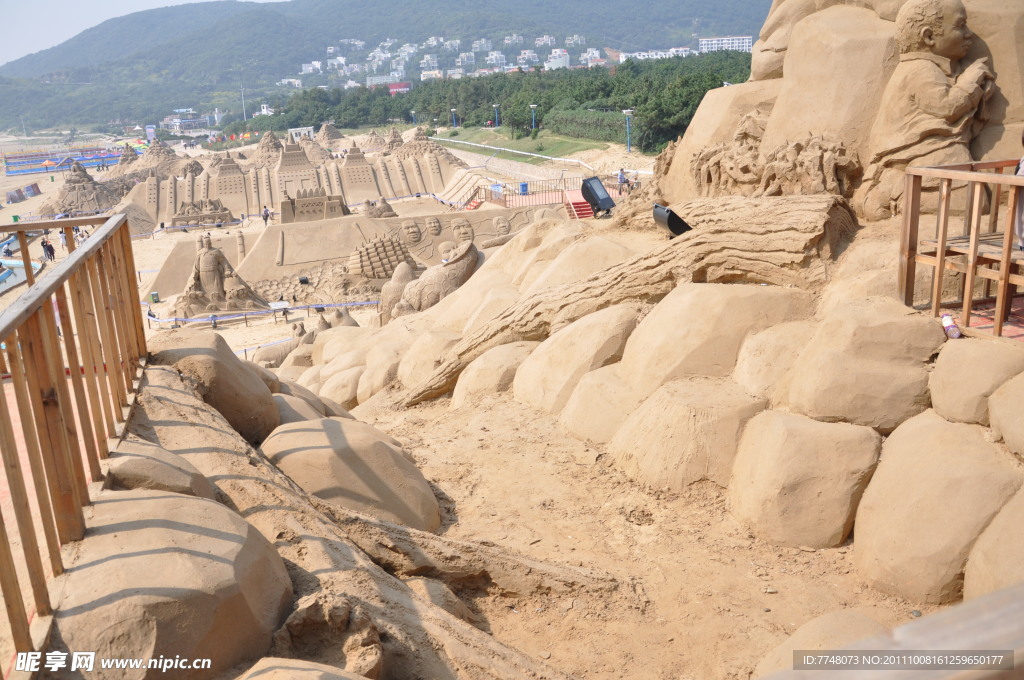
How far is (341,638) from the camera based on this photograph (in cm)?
287

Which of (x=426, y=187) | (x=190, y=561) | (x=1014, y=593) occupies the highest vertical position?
(x=1014, y=593)

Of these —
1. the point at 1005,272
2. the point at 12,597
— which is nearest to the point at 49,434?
the point at 12,597

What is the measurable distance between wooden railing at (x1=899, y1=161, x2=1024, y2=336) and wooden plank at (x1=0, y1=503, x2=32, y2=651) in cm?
470

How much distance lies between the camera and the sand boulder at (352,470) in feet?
14.7

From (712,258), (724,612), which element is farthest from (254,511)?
(712,258)

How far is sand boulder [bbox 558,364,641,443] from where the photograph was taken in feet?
20.2

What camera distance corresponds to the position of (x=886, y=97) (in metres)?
7.50

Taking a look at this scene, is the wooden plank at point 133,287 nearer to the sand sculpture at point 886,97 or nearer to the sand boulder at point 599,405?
the sand boulder at point 599,405

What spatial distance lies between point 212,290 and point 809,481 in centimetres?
2228

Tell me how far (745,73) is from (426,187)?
2281cm

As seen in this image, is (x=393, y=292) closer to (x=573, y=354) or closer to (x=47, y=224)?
(x=573, y=354)

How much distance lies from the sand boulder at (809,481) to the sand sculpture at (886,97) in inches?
135

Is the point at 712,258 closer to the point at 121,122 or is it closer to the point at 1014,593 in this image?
the point at 1014,593

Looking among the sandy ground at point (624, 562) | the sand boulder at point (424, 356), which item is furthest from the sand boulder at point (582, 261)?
the sandy ground at point (624, 562)
